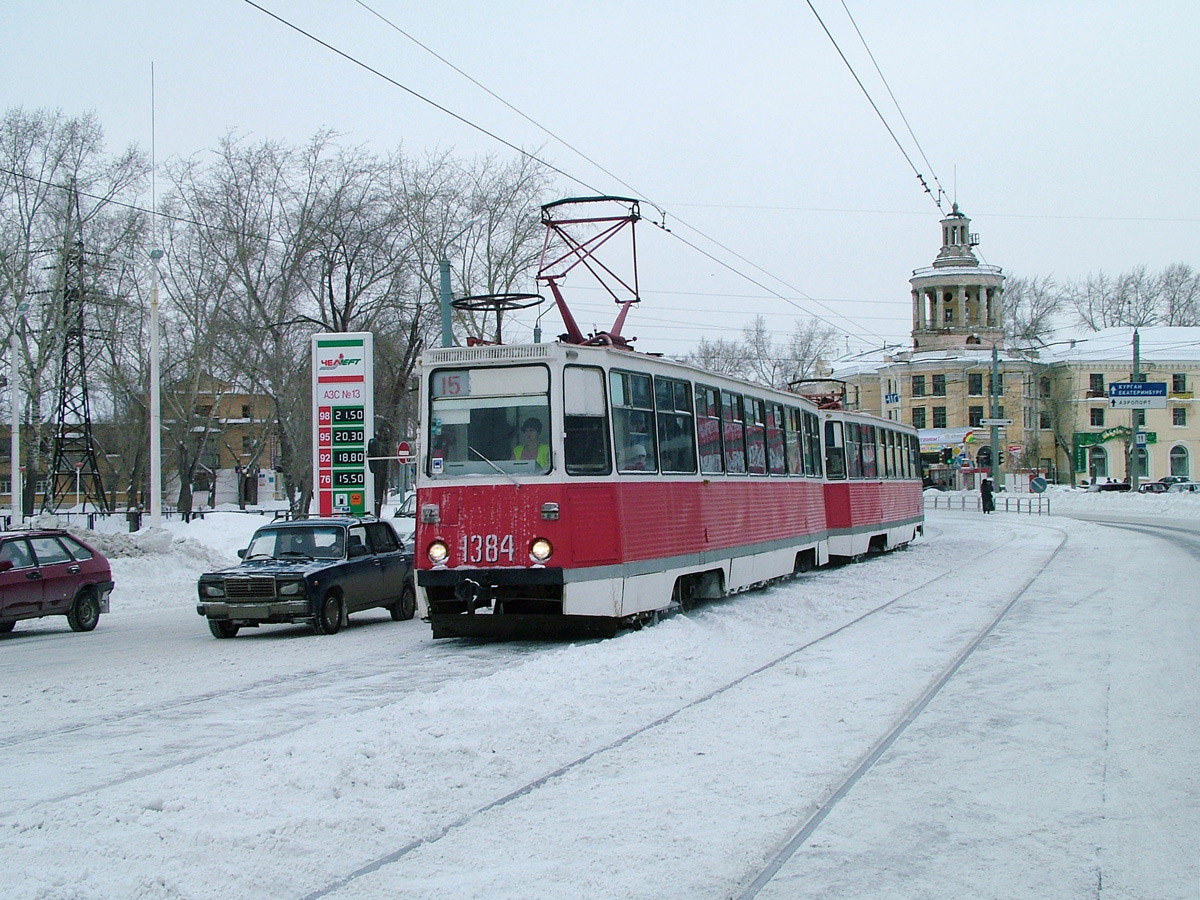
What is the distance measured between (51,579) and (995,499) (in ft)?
192

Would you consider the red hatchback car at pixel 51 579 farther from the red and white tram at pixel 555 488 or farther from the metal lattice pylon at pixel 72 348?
the metal lattice pylon at pixel 72 348

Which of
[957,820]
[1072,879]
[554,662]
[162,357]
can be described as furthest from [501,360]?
[162,357]

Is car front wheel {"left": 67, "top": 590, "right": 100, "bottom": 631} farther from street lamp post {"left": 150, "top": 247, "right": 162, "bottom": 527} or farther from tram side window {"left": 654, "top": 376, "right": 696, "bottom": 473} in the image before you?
street lamp post {"left": 150, "top": 247, "right": 162, "bottom": 527}

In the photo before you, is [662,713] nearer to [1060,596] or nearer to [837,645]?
[837,645]

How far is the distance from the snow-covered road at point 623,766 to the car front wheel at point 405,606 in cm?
318

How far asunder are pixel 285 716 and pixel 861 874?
5085mm

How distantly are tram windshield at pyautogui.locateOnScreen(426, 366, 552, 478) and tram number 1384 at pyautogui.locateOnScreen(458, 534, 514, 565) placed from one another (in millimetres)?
667

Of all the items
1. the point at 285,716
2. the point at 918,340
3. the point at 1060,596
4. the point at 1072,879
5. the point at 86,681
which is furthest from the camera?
the point at 918,340

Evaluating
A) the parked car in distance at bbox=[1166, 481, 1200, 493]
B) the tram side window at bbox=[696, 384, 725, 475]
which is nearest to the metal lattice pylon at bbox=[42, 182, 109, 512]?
the tram side window at bbox=[696, 384, 725, 475]

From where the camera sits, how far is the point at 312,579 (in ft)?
48.6

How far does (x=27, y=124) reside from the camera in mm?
44500

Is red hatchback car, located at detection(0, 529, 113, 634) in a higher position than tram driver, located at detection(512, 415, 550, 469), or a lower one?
lower

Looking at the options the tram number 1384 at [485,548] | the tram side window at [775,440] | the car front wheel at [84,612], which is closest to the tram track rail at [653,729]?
the tram number 1384 at [485,548]

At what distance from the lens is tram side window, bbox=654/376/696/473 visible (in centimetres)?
1431
